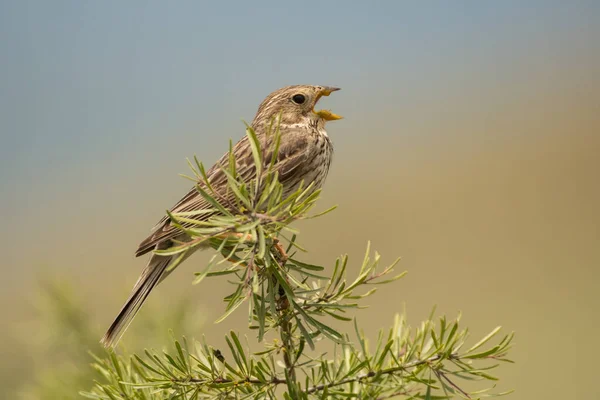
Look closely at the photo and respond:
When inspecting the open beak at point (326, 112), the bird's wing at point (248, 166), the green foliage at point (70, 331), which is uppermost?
the open beak at point (326, 112)

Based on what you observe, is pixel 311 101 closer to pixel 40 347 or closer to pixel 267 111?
pixel 267 111

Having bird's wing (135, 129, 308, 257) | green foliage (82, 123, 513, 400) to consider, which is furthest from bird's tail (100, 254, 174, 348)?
green foliage (82, 123, 513, 400)

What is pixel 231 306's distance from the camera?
1.59 meters

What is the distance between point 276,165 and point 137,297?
122cm

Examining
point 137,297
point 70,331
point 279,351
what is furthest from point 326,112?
point 279,351

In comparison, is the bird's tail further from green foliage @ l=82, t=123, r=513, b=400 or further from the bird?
green foliage @ l=82, t=123, r=513, b=400

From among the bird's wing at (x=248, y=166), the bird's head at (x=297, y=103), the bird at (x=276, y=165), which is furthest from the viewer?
the bird's head at (x=297, y=103)

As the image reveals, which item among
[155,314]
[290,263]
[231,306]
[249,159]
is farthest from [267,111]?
[231,306]

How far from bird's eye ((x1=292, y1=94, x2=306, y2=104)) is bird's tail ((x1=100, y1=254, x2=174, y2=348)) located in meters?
1.76

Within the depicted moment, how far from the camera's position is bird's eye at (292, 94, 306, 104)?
436 cm

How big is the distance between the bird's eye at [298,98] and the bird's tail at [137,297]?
5.79 feet

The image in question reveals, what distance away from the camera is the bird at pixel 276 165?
2758 millimetres

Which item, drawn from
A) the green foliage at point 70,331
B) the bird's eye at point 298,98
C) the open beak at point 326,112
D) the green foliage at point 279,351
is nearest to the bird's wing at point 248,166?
the open beak at point 326,112

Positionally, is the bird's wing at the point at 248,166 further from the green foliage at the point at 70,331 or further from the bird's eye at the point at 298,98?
the green foliage at the point at 70,331
